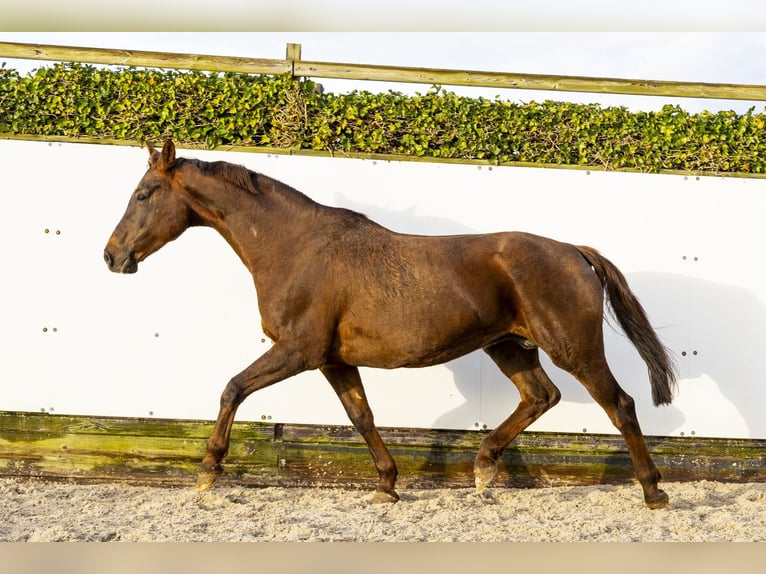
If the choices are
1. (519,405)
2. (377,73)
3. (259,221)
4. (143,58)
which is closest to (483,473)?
(519,405)

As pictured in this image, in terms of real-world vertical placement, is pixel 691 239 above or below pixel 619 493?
above

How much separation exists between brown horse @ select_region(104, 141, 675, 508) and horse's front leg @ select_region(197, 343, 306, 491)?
2 centimetres

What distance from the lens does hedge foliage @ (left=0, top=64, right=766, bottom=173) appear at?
5492mm

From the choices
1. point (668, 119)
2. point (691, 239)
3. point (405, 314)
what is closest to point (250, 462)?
point (405, 314)

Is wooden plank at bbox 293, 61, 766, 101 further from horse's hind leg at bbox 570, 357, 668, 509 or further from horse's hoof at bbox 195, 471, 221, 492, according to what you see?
horse's hoof at bbox 195, 471, 221, 492

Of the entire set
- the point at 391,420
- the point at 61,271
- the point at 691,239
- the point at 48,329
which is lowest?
the point at 391,420

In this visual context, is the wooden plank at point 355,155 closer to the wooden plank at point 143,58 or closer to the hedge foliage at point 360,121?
the hedge foliage at point 360,121

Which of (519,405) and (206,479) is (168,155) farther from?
(519,405)

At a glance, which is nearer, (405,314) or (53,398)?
(405,314)

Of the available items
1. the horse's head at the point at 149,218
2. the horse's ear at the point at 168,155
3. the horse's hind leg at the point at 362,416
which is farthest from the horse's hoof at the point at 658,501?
the horse's ear at the point at 168,155

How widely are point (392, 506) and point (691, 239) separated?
2882 millimetres

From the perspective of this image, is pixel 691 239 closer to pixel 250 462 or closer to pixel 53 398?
pixel 250 462

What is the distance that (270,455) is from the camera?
5.42 m

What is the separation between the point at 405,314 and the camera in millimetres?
4516
